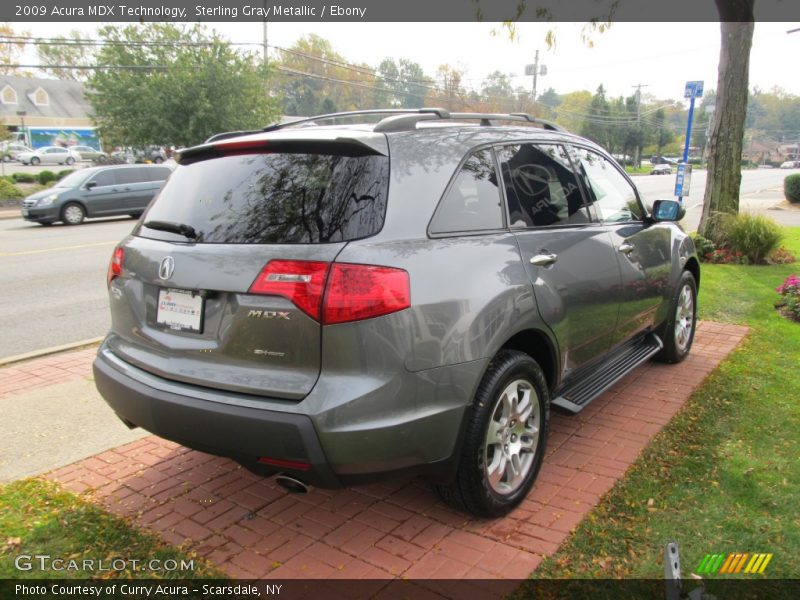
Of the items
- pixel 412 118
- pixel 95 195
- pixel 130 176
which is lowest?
pixel 95 195

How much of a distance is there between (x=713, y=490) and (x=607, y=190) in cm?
209

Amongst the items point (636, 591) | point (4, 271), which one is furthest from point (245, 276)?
point (4, 271)

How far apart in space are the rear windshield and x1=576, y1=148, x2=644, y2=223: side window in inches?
75.2

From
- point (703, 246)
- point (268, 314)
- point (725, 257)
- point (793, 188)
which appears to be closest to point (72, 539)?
point (268, 314)

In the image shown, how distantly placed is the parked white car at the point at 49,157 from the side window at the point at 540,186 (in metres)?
56.1

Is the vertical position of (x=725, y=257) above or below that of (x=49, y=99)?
below

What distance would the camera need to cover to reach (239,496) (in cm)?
330

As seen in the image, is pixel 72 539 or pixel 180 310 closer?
pixel 180 310

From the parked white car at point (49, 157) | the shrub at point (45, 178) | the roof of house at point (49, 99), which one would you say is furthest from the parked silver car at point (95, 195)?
the roof of house at point (49, 99)

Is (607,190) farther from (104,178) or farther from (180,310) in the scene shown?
(104,178)

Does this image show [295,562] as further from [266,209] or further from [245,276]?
[266,209]

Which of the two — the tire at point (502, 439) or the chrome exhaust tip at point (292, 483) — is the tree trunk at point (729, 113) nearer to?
the tire at point (502, 439)

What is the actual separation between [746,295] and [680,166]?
980 centimetres

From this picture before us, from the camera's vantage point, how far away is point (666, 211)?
4.72m
